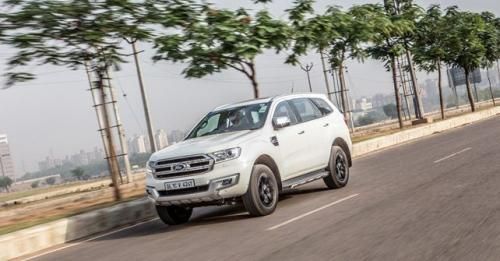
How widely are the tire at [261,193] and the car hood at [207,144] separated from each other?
1.75 feet

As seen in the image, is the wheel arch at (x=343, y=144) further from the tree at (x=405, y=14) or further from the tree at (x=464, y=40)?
the tree at (x=464, y=40)

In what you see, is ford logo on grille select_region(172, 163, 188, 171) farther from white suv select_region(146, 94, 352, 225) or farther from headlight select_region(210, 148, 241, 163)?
headlight select_region(210, 148, 241, 163)

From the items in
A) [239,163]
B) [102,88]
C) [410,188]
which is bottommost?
[410,188]

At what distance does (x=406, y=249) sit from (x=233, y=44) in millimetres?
12099

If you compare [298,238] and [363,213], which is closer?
[298,238]

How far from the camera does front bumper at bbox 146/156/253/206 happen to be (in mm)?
8695

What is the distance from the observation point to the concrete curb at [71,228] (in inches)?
341

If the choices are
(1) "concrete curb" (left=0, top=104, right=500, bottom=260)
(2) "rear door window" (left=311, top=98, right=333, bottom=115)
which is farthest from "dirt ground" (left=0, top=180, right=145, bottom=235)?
(2) "rear door window" (left=311, top=98, right=333, bottom=115)

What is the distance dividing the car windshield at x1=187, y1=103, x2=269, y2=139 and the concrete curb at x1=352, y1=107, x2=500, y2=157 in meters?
12.0

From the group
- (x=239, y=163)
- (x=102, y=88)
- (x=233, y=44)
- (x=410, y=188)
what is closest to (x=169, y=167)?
(x=239, y=163)

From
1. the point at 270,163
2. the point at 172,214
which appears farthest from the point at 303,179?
the point at 172,214

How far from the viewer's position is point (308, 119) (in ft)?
36.3

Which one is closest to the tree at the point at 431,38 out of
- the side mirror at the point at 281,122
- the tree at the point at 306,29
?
the tree at the point at 306,29

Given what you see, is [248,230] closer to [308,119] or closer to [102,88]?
[308,119]
